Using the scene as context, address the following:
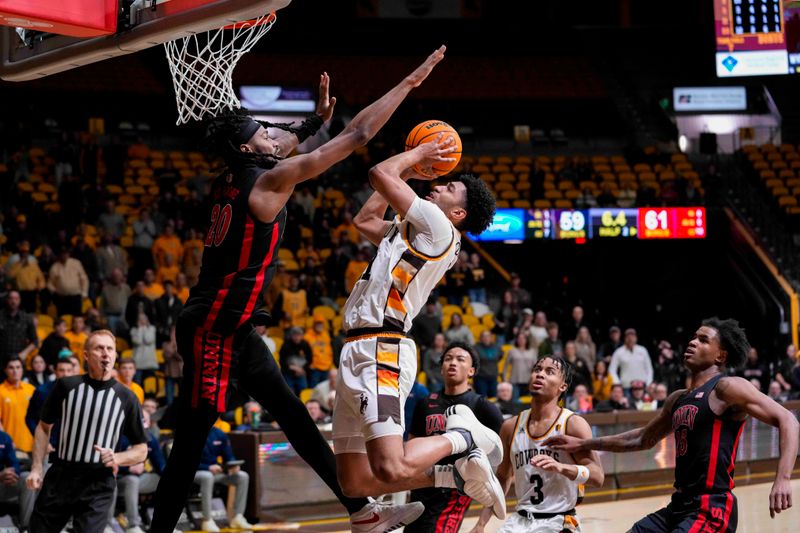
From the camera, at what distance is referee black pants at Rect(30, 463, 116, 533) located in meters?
7.24

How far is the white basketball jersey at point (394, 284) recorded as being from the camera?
5.42 meters

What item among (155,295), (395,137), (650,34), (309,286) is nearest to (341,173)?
(395,137)

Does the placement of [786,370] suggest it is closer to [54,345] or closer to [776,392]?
[776,392]

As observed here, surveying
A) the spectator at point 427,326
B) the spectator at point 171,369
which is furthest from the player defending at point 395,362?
the spectator at point 427,326

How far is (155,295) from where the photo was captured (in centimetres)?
1562

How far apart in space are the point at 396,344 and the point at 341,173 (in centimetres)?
1842

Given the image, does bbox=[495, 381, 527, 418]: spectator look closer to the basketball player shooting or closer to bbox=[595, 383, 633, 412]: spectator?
bbox=[595, 383, 633, 412]: spectator

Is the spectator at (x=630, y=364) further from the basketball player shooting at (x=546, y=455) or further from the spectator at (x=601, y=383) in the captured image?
the basketball player shooting at (x=546, y=455)

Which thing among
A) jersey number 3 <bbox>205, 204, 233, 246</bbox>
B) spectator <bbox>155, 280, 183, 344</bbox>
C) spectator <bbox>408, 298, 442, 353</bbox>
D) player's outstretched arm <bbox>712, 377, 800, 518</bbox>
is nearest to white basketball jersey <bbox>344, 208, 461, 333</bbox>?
jersey number 3 <bbox>205, 204, 233, 246</bbox>

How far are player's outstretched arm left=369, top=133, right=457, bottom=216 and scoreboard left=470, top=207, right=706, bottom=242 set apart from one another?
1626cm

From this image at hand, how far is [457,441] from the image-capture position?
18.2ft

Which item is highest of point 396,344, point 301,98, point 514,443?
point 301,98

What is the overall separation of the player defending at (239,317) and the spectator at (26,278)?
10.4 m

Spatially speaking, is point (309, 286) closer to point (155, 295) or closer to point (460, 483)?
point (155, 295)
